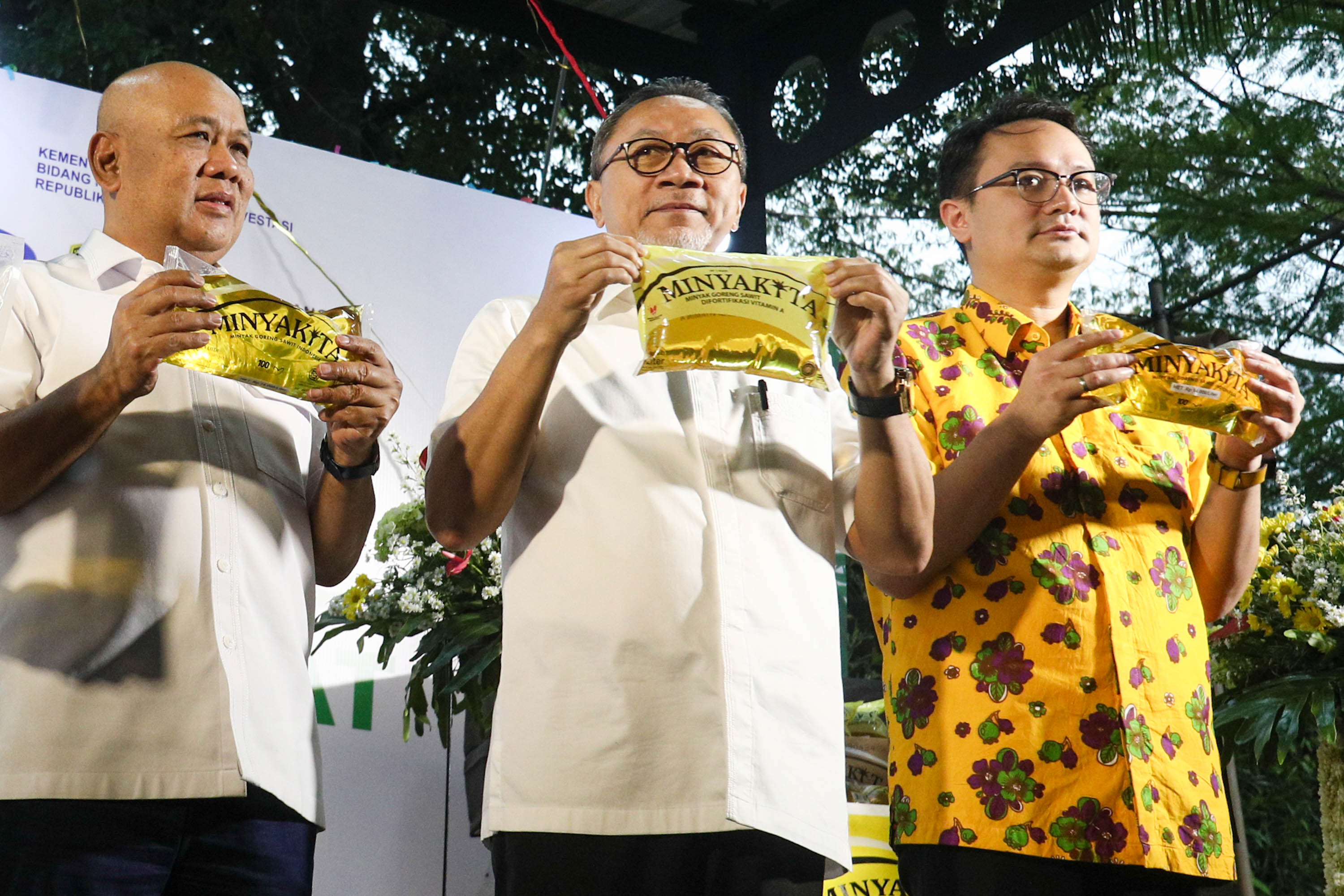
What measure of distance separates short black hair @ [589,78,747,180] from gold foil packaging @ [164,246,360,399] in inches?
18.9

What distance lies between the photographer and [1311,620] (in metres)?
2.41

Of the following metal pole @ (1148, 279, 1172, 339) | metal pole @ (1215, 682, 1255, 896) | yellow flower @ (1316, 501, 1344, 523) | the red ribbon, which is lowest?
metal pole @ (1215, 682, 1255, 896)

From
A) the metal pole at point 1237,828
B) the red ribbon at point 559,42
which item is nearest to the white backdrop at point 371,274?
the red ribbon at point 559,42

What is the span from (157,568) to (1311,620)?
197cm

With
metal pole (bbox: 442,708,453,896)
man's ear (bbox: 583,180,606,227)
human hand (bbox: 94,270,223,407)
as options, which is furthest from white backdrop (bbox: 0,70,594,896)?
human hand (bbox: 94,270,223,407)

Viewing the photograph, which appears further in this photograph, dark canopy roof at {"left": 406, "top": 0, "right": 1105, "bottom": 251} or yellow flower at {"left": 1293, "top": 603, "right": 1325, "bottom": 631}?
dark canopy roof at {"left": 406, "top": 0, "right": 1105, "bottom": 251}

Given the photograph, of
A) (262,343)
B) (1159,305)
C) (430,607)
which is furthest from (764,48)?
(262,343)

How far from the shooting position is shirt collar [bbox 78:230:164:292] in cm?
175

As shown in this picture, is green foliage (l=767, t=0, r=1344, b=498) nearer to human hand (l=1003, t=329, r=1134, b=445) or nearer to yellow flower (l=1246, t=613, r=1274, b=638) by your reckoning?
yellow flower (l=1246, t=613, r=1274, b=638)

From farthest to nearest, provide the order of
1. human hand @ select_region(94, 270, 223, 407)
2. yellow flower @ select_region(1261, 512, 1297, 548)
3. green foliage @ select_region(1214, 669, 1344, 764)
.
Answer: yellow flower @ select_region(1261, 512, 1297, 548) < green foliage @ select_region(1214, 669, 1344, 764) < human hand @ select_region(94, 270, 223, 407)

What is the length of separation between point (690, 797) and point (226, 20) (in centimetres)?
538

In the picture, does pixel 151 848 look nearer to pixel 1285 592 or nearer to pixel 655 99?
pixel 655 99

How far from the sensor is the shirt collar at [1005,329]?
1876 mm

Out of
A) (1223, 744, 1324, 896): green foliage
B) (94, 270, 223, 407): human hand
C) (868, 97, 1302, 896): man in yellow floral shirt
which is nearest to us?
(94, 270, 223, 407): human hand
